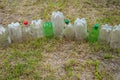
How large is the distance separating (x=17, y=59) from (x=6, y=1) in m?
1.32

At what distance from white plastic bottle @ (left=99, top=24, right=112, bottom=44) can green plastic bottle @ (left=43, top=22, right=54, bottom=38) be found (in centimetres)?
56

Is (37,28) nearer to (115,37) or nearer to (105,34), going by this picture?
(105,34)

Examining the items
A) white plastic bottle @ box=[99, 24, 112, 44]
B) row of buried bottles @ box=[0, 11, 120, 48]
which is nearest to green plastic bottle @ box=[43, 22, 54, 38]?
row of buried bottles @ box=[0, 11, 120, 48]

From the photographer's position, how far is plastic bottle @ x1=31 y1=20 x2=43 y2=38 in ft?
9.05

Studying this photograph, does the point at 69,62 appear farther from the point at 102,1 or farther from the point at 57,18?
the point at 102,1

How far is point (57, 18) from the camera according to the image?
2.77 meters

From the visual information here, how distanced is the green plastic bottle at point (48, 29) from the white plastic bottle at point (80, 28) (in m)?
0.29

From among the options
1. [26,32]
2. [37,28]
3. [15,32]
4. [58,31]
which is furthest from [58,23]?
[15,32]

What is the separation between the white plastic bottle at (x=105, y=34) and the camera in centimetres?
264

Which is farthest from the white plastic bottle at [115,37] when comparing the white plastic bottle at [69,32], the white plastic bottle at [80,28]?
the white plastic bottle at [69,32]

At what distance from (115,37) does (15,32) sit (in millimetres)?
1062

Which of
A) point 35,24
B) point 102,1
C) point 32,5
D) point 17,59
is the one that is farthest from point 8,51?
point 102,1

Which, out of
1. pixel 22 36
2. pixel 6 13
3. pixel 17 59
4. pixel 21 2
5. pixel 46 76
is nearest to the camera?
pixel 46 76

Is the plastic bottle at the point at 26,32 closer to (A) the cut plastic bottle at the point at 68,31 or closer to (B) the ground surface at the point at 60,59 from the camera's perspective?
(B) the ground surface at the point at 60,59
